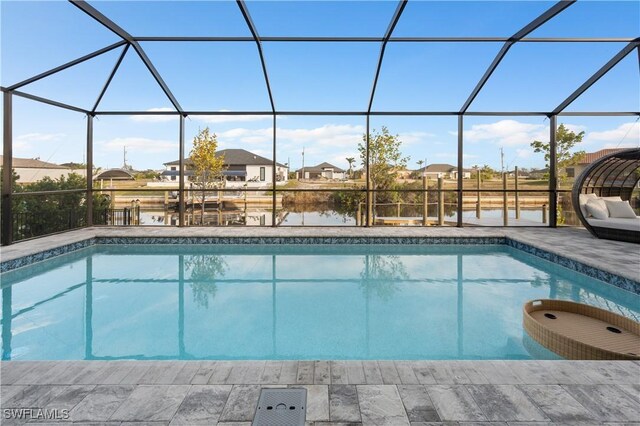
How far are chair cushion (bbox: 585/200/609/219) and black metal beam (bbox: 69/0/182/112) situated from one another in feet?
28.1

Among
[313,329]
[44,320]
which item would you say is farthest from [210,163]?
[313,329]

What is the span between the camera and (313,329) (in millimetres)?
3551

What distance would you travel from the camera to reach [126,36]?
19.7ft

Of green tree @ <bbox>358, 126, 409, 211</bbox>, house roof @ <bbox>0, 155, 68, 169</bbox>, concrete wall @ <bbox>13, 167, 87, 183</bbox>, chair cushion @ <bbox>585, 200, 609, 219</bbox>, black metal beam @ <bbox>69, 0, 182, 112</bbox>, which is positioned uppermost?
black metal beam @ <bbox>69, 0, 182, 112</bbox>

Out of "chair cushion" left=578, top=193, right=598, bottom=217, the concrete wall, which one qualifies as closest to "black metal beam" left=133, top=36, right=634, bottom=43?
"chair cushion" left=578, top=193, right=598, bottom=217

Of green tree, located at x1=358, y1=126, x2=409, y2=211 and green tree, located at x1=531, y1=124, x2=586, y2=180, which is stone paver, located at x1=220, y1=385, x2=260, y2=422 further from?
green tree, located at x1=531, y1=124, x2=586, y2=180

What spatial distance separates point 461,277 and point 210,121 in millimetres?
11766

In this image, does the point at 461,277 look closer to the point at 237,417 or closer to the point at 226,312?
the point at 226,312

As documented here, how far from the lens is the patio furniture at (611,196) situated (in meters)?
6.27

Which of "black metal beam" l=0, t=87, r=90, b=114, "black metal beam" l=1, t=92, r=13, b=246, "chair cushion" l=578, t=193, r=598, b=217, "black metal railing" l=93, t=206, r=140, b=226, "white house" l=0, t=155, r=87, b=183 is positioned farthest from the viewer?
"black metal railing" l=93, t=206, r=140, b=226

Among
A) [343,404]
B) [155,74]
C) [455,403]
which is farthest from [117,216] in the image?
[455,403]

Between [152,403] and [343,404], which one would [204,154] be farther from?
[343,404]

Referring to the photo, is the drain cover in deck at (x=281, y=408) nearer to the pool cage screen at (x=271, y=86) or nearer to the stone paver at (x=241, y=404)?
the stone paver at (x=241, y=404)

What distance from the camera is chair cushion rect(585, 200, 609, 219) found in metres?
6.73
